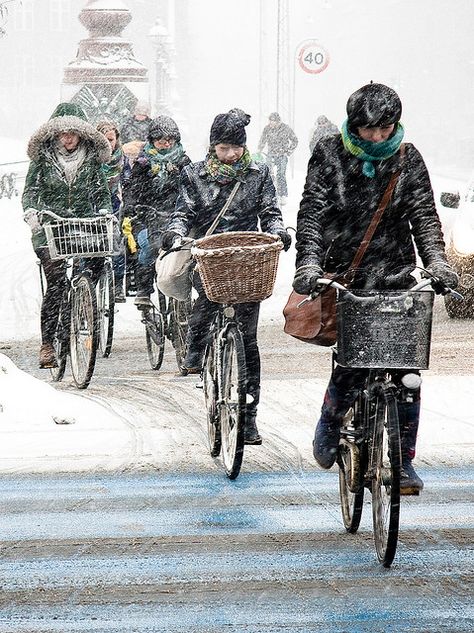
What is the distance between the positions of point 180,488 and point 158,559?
4.76 ft

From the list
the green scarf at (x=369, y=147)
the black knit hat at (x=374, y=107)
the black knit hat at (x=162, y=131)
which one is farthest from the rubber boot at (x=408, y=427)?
the black knit hat at (x=162, y=131)

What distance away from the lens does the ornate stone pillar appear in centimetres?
3466

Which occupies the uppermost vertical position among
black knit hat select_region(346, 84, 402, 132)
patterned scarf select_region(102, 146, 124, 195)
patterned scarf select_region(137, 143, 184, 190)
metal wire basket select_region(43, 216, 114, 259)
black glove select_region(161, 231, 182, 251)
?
black knit hat select_region(346, 84, 402, 132)

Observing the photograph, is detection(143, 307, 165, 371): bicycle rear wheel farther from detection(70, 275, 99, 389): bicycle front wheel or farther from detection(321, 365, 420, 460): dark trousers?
detection(321, 365, 420, 460): dark trousers

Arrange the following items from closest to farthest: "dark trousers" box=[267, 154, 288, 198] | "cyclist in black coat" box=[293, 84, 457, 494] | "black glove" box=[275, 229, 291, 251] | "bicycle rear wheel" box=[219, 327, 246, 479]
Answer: "cyclist in black coat" box=[293, 84, 457, 494] → "bicycle rear wheel" box=[219, 327, 246, 479] → "black glove" box=[275, 229, 291, 251] → "dark trousers" box=[267, 154, 288, 198]

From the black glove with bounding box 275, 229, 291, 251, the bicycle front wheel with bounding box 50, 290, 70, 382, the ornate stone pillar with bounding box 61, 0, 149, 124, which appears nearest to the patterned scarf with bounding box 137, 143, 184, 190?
the bicycle front wheel with bounding box 50, 290, 70, 382

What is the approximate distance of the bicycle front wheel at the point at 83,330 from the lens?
10641mm

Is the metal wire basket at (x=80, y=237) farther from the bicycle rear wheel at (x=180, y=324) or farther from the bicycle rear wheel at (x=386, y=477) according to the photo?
the bicycle rear wheel at (x=386, y=477)

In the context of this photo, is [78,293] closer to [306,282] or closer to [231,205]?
[231,205]

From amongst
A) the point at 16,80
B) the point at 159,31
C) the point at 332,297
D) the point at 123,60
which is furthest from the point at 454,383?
the point at 16,80

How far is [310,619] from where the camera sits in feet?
17.1

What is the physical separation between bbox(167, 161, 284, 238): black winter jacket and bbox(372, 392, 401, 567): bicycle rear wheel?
9.26 ft

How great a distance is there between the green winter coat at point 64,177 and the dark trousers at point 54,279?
43 centimetres

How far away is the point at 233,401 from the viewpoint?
7.58 meters
